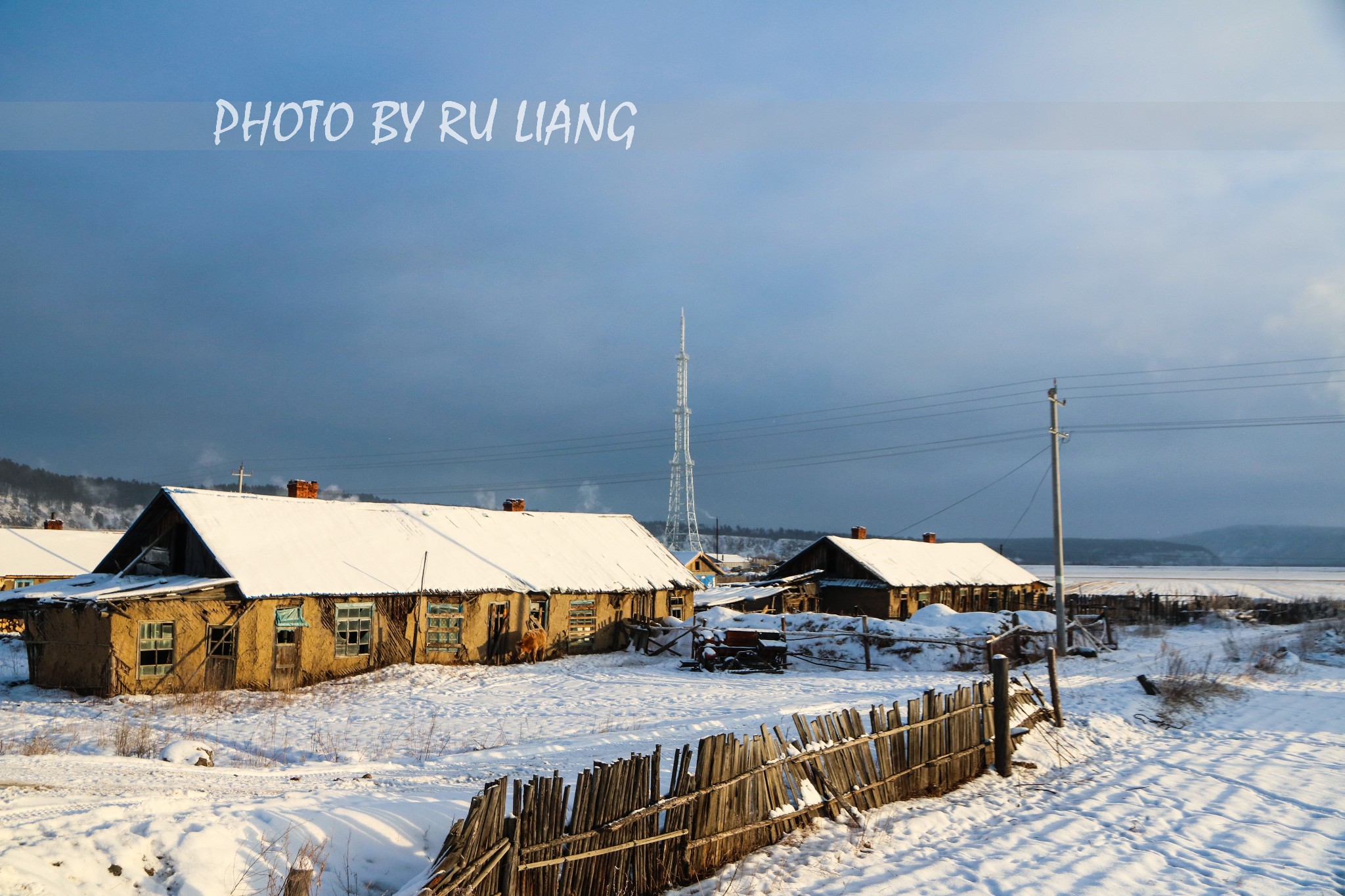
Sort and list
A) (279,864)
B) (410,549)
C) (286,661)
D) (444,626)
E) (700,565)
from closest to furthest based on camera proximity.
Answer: (279,864)
(286,661)
(444,626)
(410,549)
(700,565)

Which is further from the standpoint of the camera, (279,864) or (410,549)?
(410,549)

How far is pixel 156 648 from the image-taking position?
21391 millimetres

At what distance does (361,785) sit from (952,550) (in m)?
47.1

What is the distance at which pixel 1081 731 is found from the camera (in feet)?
54.3

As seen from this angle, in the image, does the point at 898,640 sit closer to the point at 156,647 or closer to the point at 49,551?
the point at 156,647

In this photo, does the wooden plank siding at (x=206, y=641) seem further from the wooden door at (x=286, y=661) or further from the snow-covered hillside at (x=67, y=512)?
the snow-covered hillside at (x=67, y=512)

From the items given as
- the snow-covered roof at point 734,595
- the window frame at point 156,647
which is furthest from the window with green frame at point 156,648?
the snow-covered roof at point 734,595

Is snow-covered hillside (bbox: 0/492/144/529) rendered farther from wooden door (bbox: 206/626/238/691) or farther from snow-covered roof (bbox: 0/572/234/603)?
wooden door (bbox: 206/626/238/691)

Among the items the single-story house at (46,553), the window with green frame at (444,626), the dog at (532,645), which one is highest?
the single-story house at (46,553)

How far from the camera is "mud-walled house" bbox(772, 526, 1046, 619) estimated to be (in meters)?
43.0

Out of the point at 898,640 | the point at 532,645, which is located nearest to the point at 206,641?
the point at 532,645

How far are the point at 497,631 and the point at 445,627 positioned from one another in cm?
191

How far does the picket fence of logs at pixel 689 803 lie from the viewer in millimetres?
6613

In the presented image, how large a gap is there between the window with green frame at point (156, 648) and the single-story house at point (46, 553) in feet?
80.3
